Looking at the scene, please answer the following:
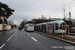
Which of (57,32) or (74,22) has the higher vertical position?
(74,22)

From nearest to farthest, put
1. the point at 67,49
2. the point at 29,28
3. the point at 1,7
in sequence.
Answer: the point at 67,49 < the point at 1,7 < the point at 29,28

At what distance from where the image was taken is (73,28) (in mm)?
28109

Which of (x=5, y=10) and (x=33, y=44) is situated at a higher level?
(x=5, y=10)

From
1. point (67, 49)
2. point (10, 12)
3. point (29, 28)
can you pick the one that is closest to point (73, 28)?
point (29, 28)

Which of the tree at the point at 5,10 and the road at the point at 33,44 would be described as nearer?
the road at the point at 33,44

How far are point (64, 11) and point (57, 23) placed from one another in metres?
3.43

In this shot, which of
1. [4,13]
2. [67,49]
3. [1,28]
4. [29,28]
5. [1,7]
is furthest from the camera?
[1,28]

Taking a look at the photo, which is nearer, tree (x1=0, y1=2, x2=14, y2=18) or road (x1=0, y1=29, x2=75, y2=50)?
road (x1=0, y1=29, x2=75, y2=50)

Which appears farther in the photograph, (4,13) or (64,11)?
(4,13)

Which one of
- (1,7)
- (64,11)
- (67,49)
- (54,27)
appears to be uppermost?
(1,7)

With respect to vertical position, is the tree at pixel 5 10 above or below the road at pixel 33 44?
above

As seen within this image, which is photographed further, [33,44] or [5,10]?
[5,10]

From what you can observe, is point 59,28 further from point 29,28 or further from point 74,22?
point 29,28

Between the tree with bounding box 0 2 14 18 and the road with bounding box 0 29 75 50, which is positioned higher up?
the tree with bounding box 0 2 14 18
